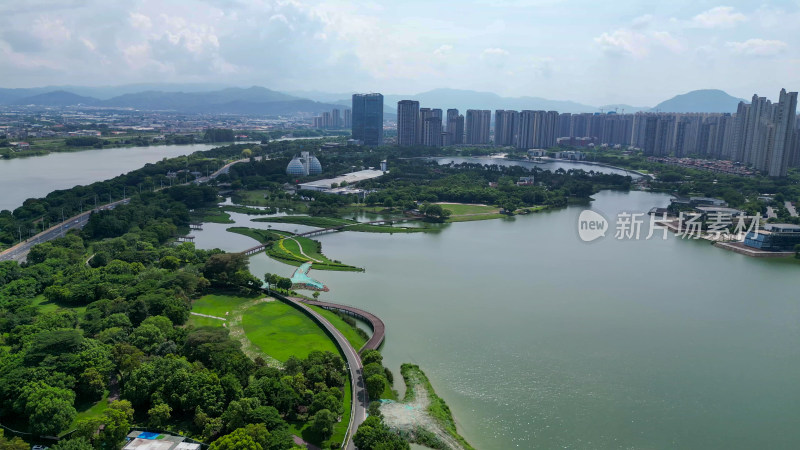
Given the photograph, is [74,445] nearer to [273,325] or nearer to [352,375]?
[352,375]

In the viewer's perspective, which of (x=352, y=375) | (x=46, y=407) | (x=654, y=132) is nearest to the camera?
(x=46, y=407)

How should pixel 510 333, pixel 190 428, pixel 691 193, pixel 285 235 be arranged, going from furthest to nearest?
pixel 691 193 < pixel 285 235 < pixel 510 333 < pixel 190 428

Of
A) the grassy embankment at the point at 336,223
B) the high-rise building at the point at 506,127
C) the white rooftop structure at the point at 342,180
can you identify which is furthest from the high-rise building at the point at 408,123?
the grassy embankment at the point at 336,223

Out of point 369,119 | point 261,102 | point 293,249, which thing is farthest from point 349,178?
point 261,102

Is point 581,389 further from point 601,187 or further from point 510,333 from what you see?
point 601,187

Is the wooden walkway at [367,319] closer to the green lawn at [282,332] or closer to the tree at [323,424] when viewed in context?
the green lawn at [282,332]

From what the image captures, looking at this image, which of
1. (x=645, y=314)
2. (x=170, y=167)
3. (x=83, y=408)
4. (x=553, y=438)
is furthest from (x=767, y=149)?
(x=83, y=408)
